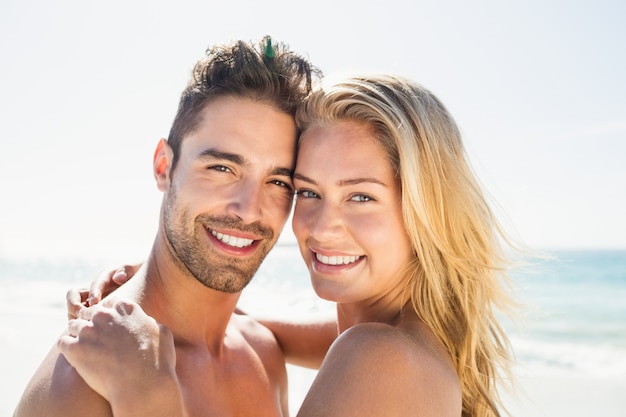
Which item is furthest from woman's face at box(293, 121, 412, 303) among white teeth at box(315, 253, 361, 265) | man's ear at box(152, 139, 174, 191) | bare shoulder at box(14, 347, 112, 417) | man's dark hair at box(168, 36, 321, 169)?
bare shoulder at box(14, 347, 112, 417)

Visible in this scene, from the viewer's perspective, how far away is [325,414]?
200cm

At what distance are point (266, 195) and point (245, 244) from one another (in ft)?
0.79

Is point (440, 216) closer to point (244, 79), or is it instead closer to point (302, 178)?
point (302, 178)

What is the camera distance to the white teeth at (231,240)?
2881mm

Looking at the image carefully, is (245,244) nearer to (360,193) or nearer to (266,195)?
(266,195)

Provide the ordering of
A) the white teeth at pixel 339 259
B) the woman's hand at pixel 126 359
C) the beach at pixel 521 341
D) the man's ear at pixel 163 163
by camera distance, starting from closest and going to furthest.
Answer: the woman's hand at pixel 126 359 → the white teeth at pixel 339 259 → the man's ear at pixel 163 163 → the beach at pixel 521 341

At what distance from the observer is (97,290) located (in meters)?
3.01

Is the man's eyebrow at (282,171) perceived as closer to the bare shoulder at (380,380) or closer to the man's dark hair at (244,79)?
the man's dark hair at (244,79)

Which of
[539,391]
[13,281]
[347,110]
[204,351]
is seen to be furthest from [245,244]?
[13,281]

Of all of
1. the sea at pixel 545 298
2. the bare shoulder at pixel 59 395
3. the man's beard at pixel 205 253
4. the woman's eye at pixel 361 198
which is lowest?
the sea at pixel 545 298

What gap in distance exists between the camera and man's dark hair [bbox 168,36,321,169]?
116 inches

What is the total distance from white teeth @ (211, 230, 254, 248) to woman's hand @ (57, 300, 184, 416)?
68 centimetres

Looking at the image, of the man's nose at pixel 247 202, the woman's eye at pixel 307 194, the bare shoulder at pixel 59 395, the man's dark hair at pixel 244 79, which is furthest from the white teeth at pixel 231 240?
the bare shoulder at pixel 59 395

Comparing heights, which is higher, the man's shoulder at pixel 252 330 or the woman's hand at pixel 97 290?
the woman's hand at pixel 97 290
